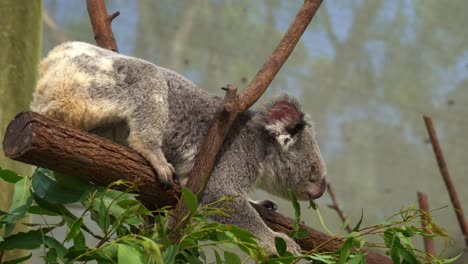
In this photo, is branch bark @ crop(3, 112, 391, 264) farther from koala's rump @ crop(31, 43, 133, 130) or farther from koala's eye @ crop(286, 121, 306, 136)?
Answer: koala's eye @ crop(286, 121, 306, 136)

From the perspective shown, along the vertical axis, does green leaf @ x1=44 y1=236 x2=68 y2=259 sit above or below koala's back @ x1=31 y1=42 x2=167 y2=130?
below

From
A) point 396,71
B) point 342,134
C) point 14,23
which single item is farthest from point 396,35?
point 14,23

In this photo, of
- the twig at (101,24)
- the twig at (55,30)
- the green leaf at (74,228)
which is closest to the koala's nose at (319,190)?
the twig at (101,24)

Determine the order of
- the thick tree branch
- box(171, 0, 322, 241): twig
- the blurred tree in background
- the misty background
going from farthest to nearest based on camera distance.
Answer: the misty background → the blurred tree in background → the thick tree branch → box(171, 0, 322, 241): twig

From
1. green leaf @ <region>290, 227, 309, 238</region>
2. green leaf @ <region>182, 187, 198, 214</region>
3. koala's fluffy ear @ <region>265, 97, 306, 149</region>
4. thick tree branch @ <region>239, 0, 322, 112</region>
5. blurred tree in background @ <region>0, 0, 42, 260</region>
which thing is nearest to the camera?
green leaf @ <region>182, 187, 198, 214</region>

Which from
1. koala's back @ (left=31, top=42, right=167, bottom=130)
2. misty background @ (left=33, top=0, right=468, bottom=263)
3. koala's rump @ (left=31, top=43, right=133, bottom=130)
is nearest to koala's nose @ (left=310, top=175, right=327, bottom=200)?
koala's back @ (left=31, top=42, right=167, bottom=130)

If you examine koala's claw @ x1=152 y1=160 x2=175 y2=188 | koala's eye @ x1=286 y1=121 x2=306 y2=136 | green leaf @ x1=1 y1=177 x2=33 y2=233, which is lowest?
green leaf @ x1=1 y1=177 x2=33 y2=233

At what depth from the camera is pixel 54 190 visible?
5.71ft

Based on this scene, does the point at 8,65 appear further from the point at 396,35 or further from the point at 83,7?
the point at 396,35

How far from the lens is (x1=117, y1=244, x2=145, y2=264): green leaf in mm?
1391

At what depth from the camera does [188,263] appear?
174 centimetres

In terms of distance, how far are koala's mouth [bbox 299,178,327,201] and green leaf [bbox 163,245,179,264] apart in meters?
1.34

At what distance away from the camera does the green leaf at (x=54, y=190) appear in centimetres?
172

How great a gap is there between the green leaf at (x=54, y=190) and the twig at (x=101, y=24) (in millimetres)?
1223
